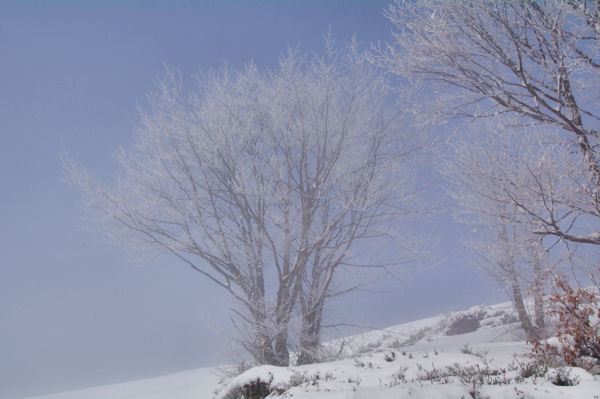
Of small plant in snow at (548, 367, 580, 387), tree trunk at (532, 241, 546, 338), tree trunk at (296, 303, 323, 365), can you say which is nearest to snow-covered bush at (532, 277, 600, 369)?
tree trunk at (532, 241, 546, 338)

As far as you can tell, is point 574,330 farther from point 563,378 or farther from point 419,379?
point 419,379

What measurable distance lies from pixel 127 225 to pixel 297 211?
3933 mm

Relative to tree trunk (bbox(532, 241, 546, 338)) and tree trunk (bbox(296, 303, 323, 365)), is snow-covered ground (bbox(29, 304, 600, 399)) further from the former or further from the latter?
tree trunk (bbox(296, 303, 323, 365))

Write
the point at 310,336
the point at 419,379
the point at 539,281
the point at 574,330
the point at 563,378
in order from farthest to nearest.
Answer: the point at 310,336
the point at 539,281
the point at 574,330
the point at 419,379
the point at 563,378

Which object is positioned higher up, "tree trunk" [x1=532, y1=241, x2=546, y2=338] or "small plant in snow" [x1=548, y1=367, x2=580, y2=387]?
"tree trunk" [x1=532, y1=241, x2=546, y2=338]

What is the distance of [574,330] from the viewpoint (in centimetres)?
423

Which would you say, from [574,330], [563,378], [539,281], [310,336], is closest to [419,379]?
[563,378]

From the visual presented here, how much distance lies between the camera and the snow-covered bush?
4066 millimetres

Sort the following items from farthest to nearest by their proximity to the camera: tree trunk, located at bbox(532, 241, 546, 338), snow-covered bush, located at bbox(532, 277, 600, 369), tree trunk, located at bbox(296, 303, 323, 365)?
tree trunk, located at bbox(296, 303, 323, 365), tree trunk, located at bbox(532, 241, 546, 338), snow-covered bush, located at bbox(532, 277, 600, 369)

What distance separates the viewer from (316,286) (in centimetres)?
830

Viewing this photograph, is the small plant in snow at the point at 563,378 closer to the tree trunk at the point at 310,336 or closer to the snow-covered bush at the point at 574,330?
the snow-covered bush at the point at 574,330

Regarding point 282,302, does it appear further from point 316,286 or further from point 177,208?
point 177,208

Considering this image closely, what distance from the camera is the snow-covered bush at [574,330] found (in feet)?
13.3

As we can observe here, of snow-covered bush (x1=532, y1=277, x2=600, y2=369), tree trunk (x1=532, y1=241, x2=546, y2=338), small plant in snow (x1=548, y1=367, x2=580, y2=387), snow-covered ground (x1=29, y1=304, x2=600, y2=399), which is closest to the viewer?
snow-covered ground (x1=29, y1=304, x2=600, y2=399)
